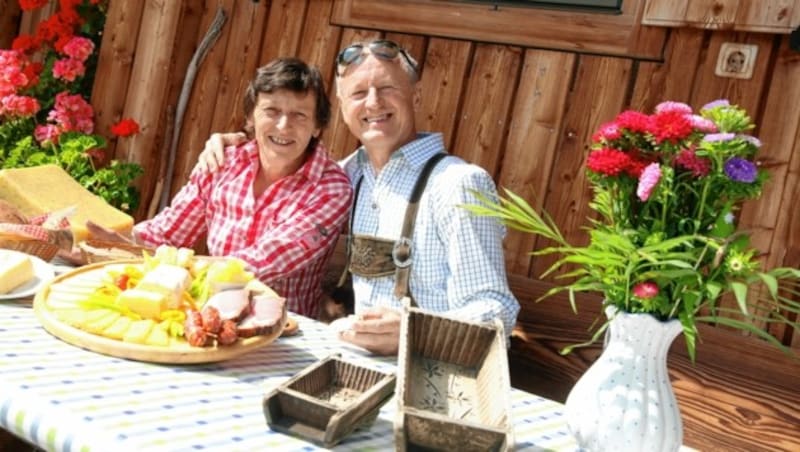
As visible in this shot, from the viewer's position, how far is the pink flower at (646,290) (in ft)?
4.22

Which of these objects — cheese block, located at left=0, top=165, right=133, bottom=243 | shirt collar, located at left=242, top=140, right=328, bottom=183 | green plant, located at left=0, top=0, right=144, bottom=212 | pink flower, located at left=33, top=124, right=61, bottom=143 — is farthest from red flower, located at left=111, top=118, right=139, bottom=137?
shirt collar, located at left=242, top=140, right=328, bottom=183

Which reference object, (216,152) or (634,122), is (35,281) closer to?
(216,152)

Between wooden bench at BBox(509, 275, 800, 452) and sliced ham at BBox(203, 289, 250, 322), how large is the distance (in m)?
1.29

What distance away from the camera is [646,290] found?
129 cm

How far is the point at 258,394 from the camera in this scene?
1470 millimetres

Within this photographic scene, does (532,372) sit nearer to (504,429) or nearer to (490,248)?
(490,248)

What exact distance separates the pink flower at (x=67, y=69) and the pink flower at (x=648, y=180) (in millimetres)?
4173

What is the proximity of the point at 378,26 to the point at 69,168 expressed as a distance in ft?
6.56

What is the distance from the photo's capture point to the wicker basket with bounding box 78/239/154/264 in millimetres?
2064

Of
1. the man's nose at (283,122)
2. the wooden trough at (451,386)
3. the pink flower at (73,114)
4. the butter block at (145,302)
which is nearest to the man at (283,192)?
the man's nose at (283,122)

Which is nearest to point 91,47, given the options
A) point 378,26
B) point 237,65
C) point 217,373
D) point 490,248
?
point 237,65

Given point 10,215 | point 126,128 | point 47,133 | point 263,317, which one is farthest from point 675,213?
point 47,133

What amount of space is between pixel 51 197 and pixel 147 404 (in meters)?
1.90

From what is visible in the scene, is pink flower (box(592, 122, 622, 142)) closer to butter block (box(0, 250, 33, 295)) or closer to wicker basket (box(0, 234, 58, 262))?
butter block (box(0, 250, 33, 295))
